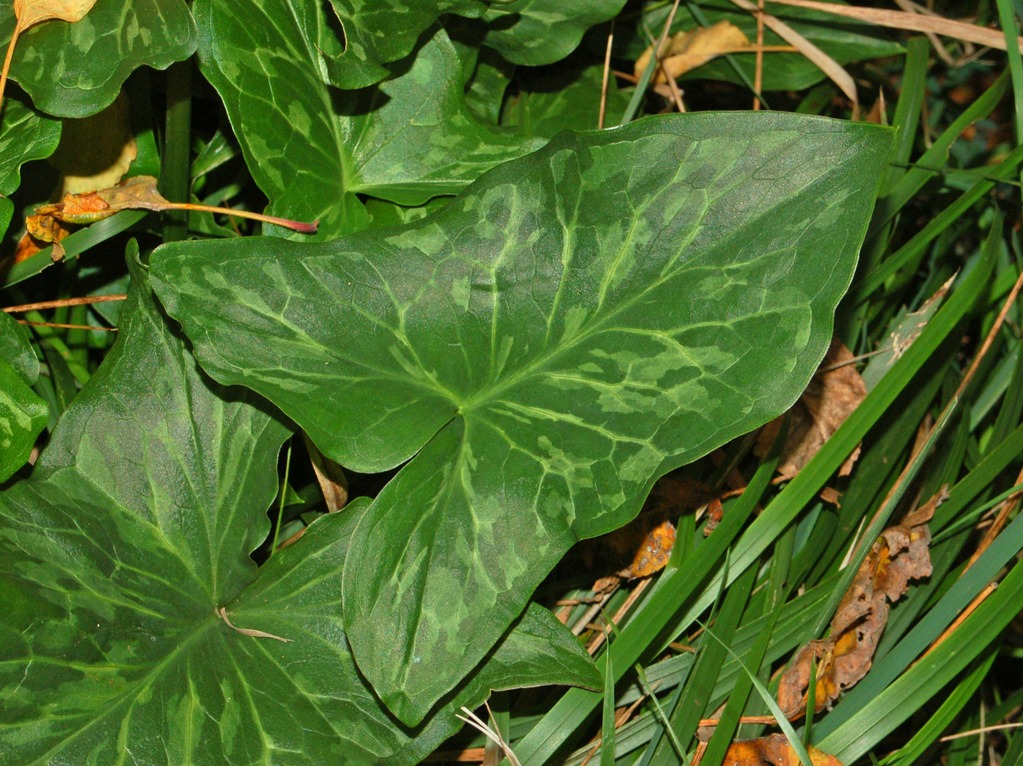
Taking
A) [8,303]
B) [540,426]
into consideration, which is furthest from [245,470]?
[8,303]

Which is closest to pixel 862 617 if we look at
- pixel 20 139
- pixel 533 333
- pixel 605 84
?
pixel 533 333

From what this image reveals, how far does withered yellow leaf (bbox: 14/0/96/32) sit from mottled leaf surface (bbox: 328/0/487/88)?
0.91 ft

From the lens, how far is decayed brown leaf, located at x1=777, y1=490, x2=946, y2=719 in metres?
1.28

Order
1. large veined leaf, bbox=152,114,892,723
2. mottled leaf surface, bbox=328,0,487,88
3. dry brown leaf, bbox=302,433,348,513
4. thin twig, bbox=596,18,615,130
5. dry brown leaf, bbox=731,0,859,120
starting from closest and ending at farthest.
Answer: large veined leaf, bbox=152,114,892,723, mottled leaf surface, bbox=328,0,487,88, dry brown leaf, bbox=302,433,348,513, thin twig, bbox=596,18,615,130, dry brown leaf, bbox=731,0,859,120

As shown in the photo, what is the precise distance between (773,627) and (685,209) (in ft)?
1.81

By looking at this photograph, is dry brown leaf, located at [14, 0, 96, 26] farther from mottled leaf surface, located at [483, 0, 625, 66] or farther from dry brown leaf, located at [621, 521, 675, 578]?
dry brown leaf, located at [621, 521, 675, 578]

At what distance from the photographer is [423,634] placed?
0.98 meters

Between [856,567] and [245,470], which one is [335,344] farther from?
[856,567]

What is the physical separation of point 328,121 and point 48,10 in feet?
1.02

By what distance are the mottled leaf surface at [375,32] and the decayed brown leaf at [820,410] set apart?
2.22 feet

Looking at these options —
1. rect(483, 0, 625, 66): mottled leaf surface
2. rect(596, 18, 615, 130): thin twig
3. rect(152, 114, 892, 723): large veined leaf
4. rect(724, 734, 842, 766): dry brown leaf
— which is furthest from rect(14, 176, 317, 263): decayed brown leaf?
rect(724, 734, 842, 766): dry brown leaf

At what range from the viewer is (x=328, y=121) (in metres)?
1.20

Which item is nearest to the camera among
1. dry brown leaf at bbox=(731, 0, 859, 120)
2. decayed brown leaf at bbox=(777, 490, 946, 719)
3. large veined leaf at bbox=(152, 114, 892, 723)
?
large veined leaf at bbox=(152, 114, 892, 723)

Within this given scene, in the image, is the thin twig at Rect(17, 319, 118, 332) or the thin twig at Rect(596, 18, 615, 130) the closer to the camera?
the thin twig at Rect(17, 319, 118, 332)
